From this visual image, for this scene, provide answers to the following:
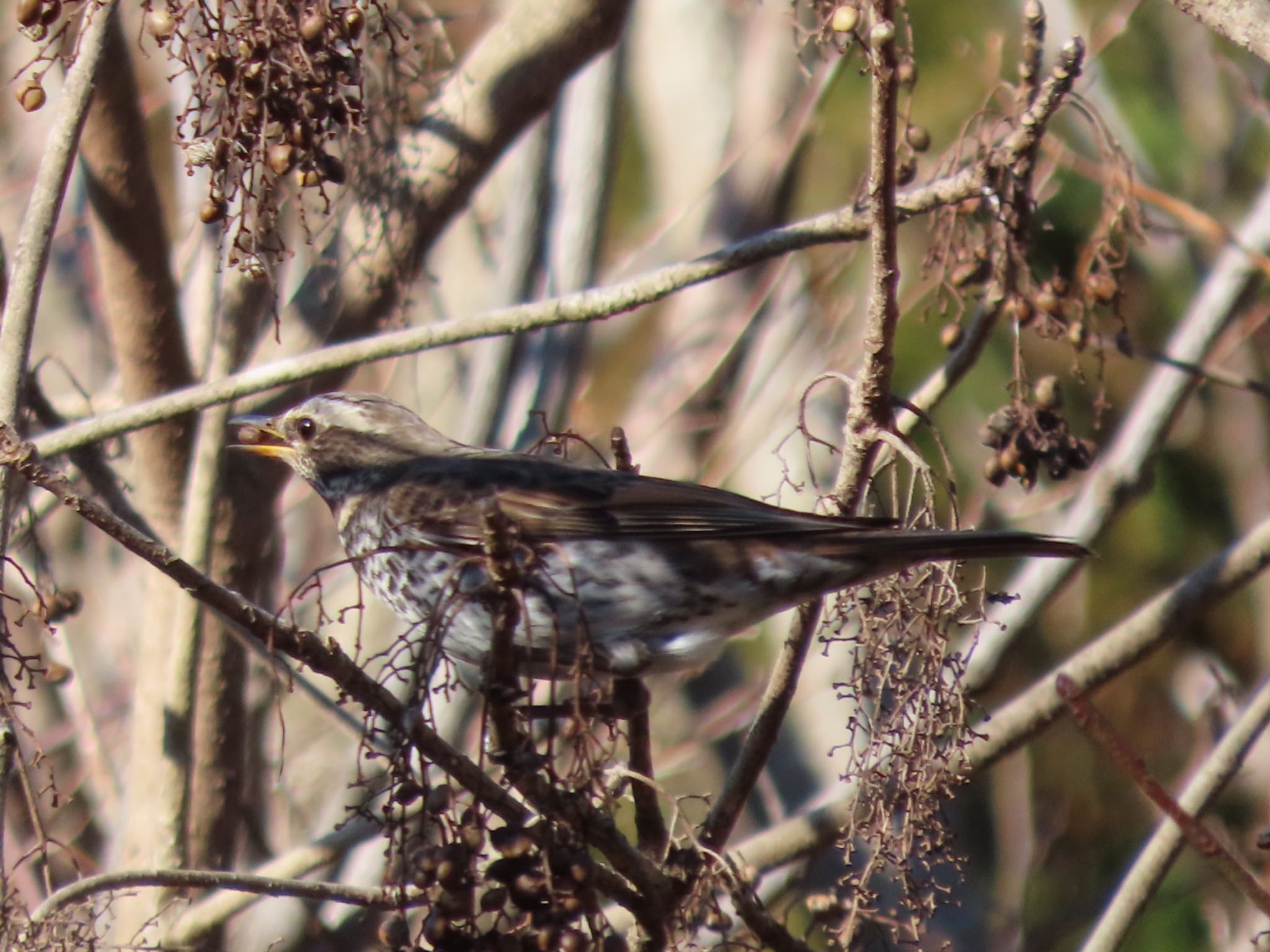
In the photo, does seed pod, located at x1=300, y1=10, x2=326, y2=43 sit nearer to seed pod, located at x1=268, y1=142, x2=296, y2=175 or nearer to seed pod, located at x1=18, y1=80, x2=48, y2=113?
seed pod, located at x1=268, y1=142, x2=296, y2=175

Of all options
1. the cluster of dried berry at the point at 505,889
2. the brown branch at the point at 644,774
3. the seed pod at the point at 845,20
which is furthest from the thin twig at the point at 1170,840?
the seed pod at the point at 845,20

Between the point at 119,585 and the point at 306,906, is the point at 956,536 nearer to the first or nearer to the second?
the point at 306,906

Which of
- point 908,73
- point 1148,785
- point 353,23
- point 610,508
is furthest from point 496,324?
point 1148,785

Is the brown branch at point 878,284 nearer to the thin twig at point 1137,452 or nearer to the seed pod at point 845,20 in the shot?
the seed pod at point 845,20

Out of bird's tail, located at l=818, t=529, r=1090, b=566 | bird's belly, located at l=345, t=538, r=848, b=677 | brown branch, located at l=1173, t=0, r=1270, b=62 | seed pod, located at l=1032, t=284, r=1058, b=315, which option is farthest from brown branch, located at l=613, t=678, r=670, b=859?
brown branch, located at l=1173, t=0, r=1270, b=62

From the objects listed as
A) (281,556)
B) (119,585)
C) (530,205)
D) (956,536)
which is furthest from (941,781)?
(119,585)

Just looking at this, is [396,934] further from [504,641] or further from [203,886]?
[203,886]

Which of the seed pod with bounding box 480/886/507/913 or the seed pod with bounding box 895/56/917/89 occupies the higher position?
the seed pod with bounding box 895/56/917/89

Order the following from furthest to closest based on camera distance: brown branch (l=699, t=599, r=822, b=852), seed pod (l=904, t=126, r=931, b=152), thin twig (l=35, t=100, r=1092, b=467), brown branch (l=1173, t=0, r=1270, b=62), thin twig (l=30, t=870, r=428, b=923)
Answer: seed pod (l=904, t=126, r=931, b=152) → thin twig (l=35, t=100, r=1092, b=467) → brown branch (l=699, t=599, r=822, b=852) → thin twig (l=30, t=870, r=428, b=923) → brown branch (l=1173, t=0, r=1270, b=62)
